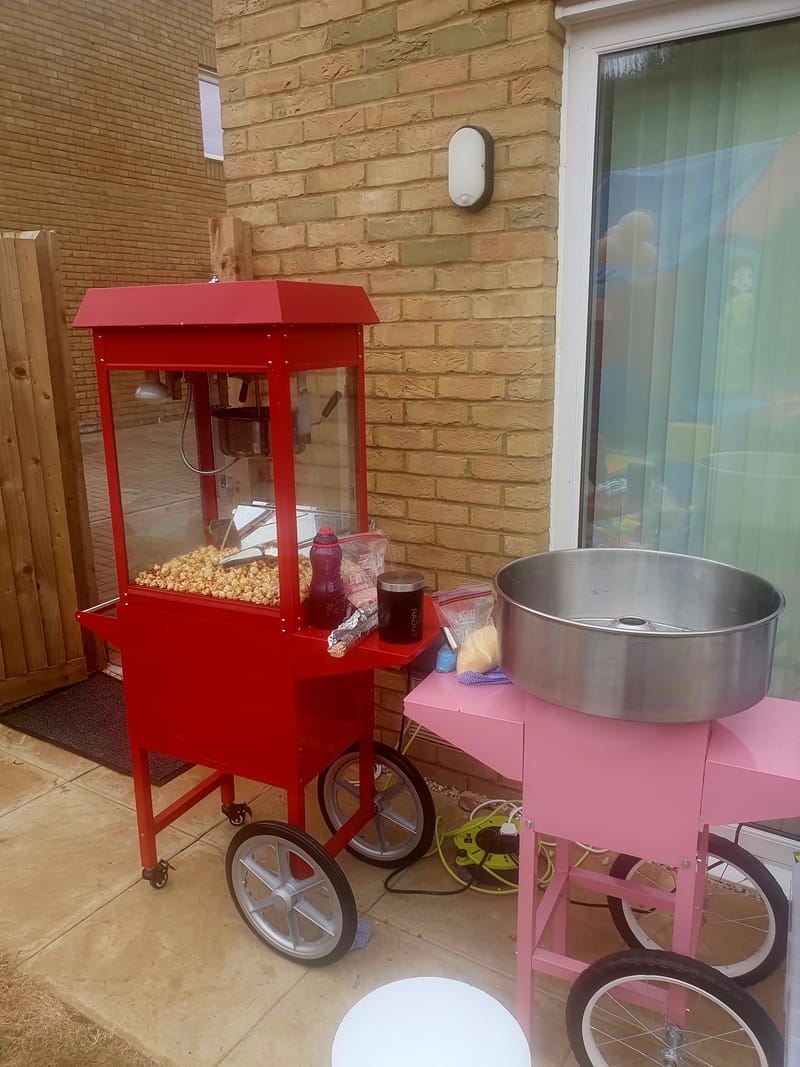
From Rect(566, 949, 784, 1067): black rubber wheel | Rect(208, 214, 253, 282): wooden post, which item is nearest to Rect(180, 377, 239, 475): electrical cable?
Rect(208, 214, 253, 282): wooden post

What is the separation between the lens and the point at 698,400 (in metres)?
2.52

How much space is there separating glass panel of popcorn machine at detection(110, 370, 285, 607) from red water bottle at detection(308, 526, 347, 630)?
0.09 meters

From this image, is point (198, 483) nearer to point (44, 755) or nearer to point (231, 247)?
point (231, 247)

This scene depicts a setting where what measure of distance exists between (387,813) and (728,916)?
1139 mm

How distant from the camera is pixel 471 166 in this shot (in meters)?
2.54

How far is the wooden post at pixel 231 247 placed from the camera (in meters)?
3.06

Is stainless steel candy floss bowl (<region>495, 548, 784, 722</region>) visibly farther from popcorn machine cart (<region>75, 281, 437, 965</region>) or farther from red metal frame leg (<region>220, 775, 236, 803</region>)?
red metal frame leg (<region>220, 775, 236, 803</region>)

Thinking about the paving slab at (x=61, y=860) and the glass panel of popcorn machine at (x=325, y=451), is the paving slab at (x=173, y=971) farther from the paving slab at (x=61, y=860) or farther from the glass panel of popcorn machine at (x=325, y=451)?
the glass panel of popcorn machine at (x=325, y=451)

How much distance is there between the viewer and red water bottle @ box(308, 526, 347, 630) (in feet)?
7.09

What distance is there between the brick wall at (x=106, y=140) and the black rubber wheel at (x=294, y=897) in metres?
7.34

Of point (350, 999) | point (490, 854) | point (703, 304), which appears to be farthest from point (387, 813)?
point (703, 304)

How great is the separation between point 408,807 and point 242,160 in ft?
8.35

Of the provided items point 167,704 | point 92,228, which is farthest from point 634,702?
point 92,228

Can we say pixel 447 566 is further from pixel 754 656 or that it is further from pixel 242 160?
pixel 242 160
